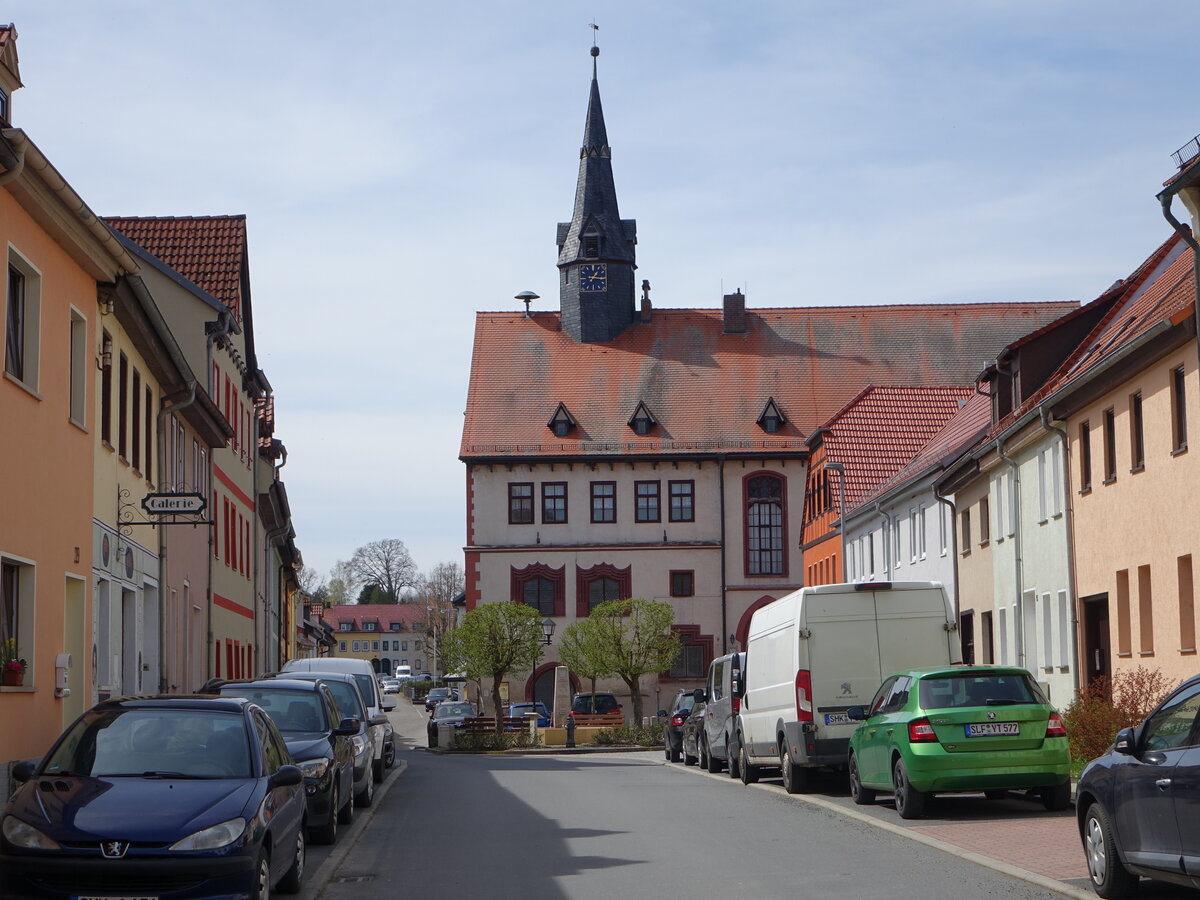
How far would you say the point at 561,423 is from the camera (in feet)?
230

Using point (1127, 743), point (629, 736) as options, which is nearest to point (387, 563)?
point (629, 736)

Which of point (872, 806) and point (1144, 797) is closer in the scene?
point (1144, 797)

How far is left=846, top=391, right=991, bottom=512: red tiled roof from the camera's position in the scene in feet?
122

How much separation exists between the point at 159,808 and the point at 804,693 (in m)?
12.2

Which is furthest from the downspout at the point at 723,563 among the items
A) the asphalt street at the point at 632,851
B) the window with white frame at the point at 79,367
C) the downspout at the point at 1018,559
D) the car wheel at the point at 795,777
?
the window with white frame at the point at 79,367

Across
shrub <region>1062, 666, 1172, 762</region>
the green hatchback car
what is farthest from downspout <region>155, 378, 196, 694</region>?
shrub <region>1062, 666, 1172, 762</region>

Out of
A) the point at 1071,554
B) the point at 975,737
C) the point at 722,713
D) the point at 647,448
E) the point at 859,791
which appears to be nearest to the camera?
the point at 975,737

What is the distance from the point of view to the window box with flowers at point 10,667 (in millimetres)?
15523

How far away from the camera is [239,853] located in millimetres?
10367

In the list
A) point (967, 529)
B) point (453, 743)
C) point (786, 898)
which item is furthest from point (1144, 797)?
point (453, 743)

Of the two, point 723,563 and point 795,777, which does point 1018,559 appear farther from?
point 723,563

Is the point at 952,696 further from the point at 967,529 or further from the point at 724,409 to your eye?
the point at 724,409

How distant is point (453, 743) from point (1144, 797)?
3857 centimetres

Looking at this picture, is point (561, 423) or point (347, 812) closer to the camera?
point (347, 812)
